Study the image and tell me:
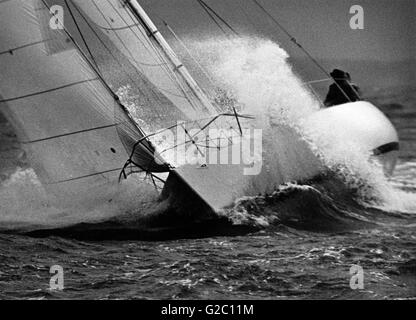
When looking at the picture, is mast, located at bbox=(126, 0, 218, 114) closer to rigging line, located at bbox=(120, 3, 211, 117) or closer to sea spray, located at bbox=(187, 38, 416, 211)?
rigging line, located at bbox=(120, 3, 211, 117)

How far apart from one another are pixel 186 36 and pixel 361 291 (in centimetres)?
635

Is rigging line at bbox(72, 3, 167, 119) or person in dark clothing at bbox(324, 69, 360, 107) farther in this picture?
person in dark clothing at bbox(324, 69, 360, 107)

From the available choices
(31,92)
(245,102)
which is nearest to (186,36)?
(245,102)

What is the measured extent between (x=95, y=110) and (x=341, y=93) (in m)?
4.08

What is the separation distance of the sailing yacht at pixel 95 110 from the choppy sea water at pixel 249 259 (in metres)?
0.45

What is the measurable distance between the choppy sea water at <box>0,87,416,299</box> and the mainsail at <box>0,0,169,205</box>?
868 mm

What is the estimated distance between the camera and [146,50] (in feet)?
28.2

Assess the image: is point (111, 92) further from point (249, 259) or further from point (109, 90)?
point (249, 259)

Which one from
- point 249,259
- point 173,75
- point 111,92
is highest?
point 173,75

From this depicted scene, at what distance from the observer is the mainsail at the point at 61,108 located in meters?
8.04

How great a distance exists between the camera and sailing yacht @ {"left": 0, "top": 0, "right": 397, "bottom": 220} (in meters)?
7.94
